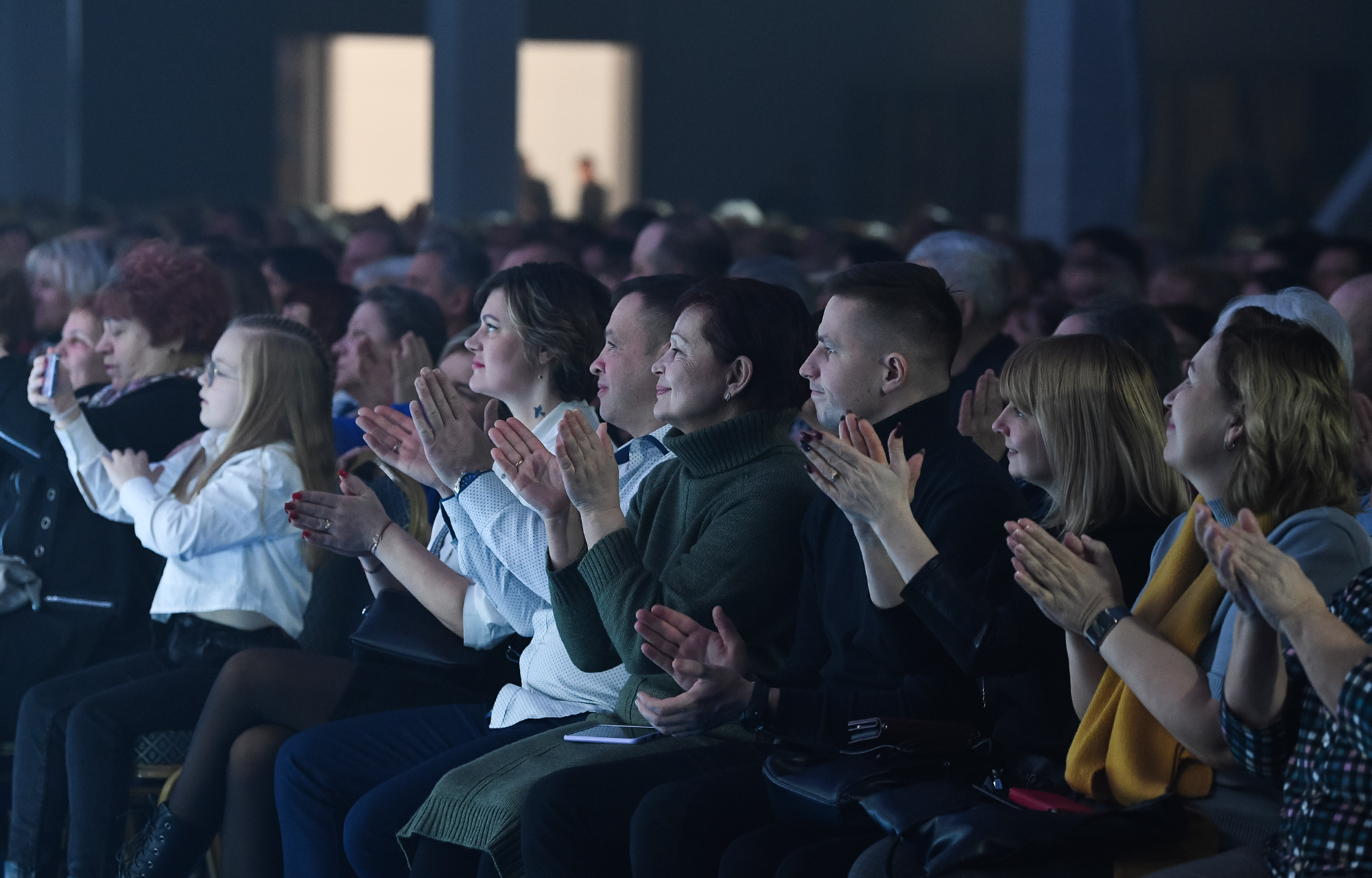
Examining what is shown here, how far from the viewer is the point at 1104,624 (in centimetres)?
249

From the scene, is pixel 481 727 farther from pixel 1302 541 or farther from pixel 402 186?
pixel 402 186

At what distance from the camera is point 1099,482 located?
2.81 meters

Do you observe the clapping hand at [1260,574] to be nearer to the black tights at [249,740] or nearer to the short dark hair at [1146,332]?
the short dark hair at [1146,332]

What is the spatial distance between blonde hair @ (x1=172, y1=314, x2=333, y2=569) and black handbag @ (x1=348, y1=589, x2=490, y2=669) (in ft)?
1.25

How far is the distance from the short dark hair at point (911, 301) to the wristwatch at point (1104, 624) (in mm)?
752

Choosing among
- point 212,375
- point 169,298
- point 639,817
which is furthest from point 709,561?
point 169,298

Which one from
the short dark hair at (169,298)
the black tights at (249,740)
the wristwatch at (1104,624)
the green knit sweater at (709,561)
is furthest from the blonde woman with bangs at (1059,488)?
the short dark hair at (169,298)

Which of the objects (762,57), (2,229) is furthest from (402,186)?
(2,229)

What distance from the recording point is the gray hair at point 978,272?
198 inches

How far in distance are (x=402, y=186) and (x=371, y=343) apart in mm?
19141

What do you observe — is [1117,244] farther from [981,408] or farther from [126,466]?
[126,466]

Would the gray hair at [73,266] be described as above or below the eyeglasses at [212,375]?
above

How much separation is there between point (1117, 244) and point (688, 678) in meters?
5.48

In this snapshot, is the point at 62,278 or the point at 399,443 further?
the point at 62,278
